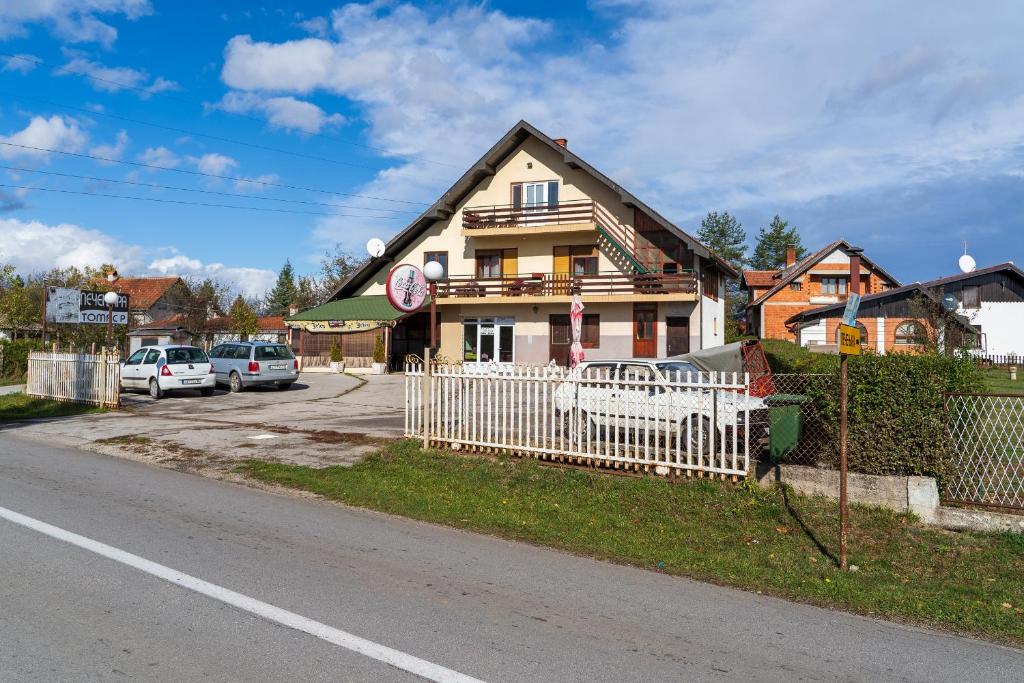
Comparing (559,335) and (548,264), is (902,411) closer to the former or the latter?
(559,335)

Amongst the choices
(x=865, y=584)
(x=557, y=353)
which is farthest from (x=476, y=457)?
(x=557, y=353)

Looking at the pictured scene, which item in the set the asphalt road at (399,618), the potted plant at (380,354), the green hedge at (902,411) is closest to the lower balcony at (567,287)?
the potted plant at (380,354)

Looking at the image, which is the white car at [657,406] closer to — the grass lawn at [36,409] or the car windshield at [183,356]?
the grass lawn at [36,409]

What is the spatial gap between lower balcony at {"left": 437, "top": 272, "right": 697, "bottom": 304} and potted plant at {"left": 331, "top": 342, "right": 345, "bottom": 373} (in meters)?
5.86

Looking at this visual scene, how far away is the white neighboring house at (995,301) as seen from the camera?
40406 mm

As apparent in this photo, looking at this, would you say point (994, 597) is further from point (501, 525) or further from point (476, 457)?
point (476, 457)

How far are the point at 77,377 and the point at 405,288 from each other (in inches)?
542

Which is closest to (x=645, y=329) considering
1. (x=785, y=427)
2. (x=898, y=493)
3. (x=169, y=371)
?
(x=169, y=371)

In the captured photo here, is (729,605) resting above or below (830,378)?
below

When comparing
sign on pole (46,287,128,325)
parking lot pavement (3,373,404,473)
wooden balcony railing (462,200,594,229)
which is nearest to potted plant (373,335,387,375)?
wooden balcony railing (462,200,594,229)

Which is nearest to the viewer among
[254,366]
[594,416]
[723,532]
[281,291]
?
[723,532]

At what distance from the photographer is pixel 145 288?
6303 centimetres

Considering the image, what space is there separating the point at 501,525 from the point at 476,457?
9.25 feet

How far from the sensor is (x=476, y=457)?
10672mm
